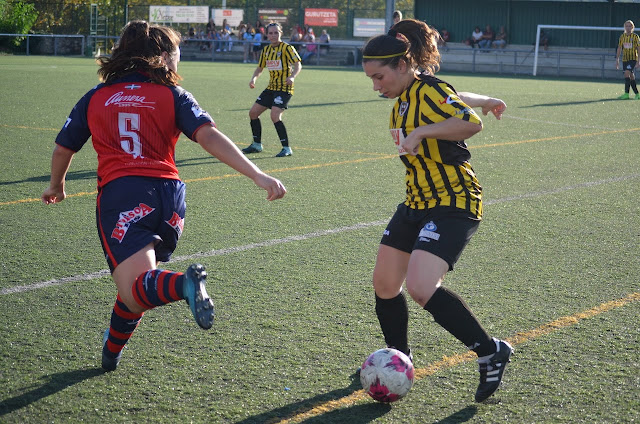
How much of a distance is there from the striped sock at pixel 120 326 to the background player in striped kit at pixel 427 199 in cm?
113

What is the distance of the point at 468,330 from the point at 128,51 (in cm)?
193

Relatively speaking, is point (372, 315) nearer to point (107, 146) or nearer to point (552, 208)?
point (107, 146)

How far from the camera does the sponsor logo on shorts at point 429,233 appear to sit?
3.37 m

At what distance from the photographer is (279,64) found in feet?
37.5

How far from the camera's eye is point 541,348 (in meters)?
4.07

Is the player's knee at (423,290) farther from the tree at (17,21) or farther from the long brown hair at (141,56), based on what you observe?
the tree at (17,21)

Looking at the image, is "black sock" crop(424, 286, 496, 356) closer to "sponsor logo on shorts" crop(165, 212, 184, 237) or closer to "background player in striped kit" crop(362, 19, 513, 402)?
"background player in striped kit" crop(362, 19, 513, 402)

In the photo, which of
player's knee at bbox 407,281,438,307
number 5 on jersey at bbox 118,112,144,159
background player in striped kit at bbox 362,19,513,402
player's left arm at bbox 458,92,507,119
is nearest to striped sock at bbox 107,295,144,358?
number 5 on jersey at bbox 118,112,144,159

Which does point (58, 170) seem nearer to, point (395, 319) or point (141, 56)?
point (141, 56)

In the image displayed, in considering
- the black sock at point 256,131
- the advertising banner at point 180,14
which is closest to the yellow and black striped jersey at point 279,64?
the black sock at point 256,131

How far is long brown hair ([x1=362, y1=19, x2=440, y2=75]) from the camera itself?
3498 millimetres

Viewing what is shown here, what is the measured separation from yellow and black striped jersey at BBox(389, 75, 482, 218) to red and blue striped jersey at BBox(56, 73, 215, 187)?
2.90ft

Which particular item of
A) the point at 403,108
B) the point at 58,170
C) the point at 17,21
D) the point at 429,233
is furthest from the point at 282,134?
the point at 17,21

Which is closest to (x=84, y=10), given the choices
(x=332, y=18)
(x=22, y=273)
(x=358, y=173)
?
(x=332, y=18)
